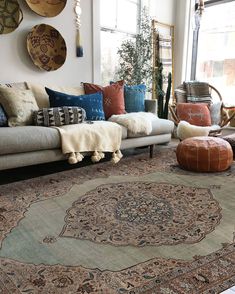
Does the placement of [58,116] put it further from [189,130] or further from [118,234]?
[189,130]

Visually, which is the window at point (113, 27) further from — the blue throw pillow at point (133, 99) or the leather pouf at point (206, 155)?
the leather pouf at point (206, 155)

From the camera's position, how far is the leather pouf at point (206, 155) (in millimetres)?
2768

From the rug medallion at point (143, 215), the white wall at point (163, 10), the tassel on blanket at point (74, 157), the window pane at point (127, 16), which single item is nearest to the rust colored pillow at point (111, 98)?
the tassel on blanket at point (74, 157)

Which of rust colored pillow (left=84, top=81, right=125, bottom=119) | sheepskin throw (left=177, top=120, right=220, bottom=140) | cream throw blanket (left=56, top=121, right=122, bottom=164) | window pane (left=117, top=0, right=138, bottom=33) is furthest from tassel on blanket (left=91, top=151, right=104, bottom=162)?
window pane (left=117, top=0, right=138, bottom=33)

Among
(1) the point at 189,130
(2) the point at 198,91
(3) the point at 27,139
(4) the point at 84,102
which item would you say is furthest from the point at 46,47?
(2) the point at 198,91

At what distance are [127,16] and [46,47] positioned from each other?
1625mm

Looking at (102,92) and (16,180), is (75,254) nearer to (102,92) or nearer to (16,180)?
(16,180)

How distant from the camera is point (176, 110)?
4195 mm

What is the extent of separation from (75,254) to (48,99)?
6.69 ft

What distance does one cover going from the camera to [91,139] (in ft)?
8.81

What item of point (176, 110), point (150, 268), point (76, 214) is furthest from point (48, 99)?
point (150, 268)

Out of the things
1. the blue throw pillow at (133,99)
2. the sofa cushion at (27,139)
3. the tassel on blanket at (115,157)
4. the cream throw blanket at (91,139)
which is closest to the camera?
the sofa cushion at (27,139)

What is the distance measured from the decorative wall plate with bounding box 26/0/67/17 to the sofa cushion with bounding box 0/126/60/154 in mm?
1628

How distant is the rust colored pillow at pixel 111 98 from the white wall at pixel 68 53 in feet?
1.34
